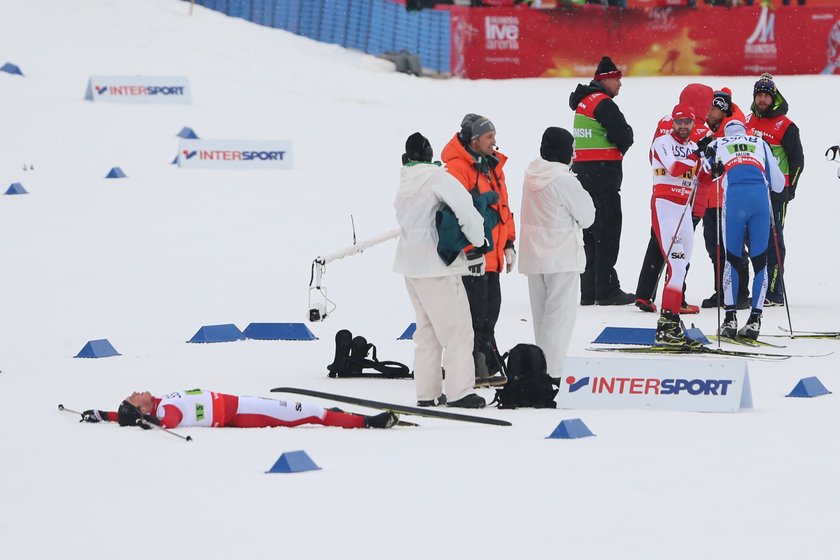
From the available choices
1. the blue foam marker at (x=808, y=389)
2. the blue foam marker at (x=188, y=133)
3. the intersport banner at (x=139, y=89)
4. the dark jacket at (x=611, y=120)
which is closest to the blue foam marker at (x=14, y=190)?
the blue foam marker at (x=188, y=133)

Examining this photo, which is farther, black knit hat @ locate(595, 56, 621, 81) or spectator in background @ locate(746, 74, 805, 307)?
black knit hat @ locate(595, 56, 621, 81)

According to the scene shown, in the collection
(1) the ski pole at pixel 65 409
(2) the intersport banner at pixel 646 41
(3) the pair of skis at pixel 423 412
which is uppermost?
(2) the intersport banner at pixel 646 41

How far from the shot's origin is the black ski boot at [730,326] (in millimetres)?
10453

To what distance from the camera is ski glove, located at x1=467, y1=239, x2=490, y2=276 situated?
8305 mm

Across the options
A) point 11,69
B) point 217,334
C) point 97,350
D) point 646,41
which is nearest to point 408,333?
point 217,334

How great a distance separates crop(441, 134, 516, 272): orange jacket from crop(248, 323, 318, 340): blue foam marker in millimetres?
2639

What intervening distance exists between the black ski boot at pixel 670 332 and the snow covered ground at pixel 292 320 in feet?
2.25

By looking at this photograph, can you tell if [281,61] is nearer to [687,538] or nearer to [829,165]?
[829,165]

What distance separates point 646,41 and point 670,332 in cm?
1525

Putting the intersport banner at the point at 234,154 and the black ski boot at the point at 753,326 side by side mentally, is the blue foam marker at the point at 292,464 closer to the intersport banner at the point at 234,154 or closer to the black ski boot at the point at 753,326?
the black ski boot at the point at 753,326

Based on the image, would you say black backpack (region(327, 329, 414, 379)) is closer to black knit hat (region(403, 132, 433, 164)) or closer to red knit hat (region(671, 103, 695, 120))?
black knit hat (region(403, 132, 433, 164))

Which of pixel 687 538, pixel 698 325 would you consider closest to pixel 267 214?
pixel 698 325

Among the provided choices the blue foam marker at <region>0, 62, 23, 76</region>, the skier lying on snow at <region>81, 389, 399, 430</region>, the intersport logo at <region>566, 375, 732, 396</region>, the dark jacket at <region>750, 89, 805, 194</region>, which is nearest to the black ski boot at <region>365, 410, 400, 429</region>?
the skier lying on snow at <region>81, 389, 399, 430</region>

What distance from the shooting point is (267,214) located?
16.7m
